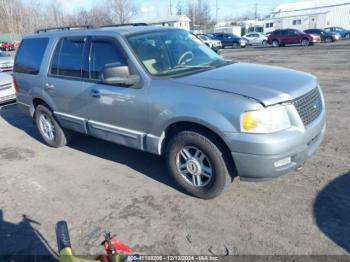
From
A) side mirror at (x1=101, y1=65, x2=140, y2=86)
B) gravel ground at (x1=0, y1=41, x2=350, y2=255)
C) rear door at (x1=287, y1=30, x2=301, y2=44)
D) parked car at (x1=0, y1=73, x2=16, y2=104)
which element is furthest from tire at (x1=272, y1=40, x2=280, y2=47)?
side mirror at (x1=101, y1=65, x2=140, y2=86)

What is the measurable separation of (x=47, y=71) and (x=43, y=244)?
313 cm

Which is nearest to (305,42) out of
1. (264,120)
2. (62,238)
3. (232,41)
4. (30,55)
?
(232,41)

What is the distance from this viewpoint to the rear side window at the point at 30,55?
5.75m

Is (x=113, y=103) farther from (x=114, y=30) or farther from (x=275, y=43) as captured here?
(x=275, y=43)

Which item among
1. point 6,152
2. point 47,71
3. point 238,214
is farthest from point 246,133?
point 6,152

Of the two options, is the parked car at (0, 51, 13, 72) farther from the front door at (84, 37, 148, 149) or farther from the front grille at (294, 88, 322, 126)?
the front grille at (294, 88, 322, 126)

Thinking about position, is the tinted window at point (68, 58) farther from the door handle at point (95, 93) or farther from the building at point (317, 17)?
the building at point (317, 17)

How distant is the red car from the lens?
3203 centimetres

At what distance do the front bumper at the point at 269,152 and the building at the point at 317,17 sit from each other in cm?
Answer: 5512

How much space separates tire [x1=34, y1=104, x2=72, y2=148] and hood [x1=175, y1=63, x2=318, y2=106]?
9.49 ft

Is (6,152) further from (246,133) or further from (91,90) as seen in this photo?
(246,133)

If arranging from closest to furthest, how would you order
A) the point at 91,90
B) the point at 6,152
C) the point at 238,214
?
the point at 238,214
the point at 91,90
the point at 6,152

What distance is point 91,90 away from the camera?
4.66 metres

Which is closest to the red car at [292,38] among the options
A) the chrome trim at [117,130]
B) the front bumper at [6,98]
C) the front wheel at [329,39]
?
the front wheel at [329,39]
